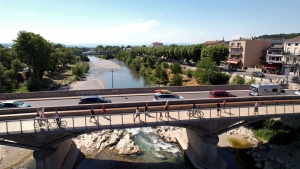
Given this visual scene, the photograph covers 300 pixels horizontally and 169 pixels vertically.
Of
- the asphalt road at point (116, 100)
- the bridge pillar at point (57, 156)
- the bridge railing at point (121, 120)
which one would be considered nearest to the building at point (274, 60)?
the asphalt road at point (116, 100)

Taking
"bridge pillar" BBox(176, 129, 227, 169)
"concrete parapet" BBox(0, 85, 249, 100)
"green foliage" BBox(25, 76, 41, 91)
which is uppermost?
"concrete parapet" BBox(0, 85, 249, 100)

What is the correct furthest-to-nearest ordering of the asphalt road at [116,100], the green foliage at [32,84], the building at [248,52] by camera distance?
the building at [248,52] < the green foliage at [32,84] < the asphalt road at [116,100]

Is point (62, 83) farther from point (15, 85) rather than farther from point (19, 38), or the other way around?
point (19, 38)

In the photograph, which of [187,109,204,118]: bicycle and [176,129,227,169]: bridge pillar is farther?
[176,129,227,169]: bridge pillar

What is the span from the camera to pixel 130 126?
1816 cm

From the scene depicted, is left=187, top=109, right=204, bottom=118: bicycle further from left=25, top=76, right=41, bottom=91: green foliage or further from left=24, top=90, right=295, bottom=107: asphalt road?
left=25, top=76, right=41, bottom=91: green foliage

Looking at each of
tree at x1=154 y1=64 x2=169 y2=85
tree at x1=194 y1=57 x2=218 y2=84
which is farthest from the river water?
tree at x1=154 y1=64 x2=169 y2=85

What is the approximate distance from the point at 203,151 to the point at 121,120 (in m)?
9.35

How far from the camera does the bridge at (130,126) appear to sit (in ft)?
58.1

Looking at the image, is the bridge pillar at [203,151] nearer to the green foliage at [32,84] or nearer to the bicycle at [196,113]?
the bicycle at [196,113]

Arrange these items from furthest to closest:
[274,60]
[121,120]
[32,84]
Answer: [274,60]
[32,84]
[121,120]

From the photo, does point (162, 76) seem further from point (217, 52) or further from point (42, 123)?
point (42, 123)

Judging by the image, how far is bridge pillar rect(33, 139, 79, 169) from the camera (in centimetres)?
1856

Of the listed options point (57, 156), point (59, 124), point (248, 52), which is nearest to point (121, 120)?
point (59, 124)
